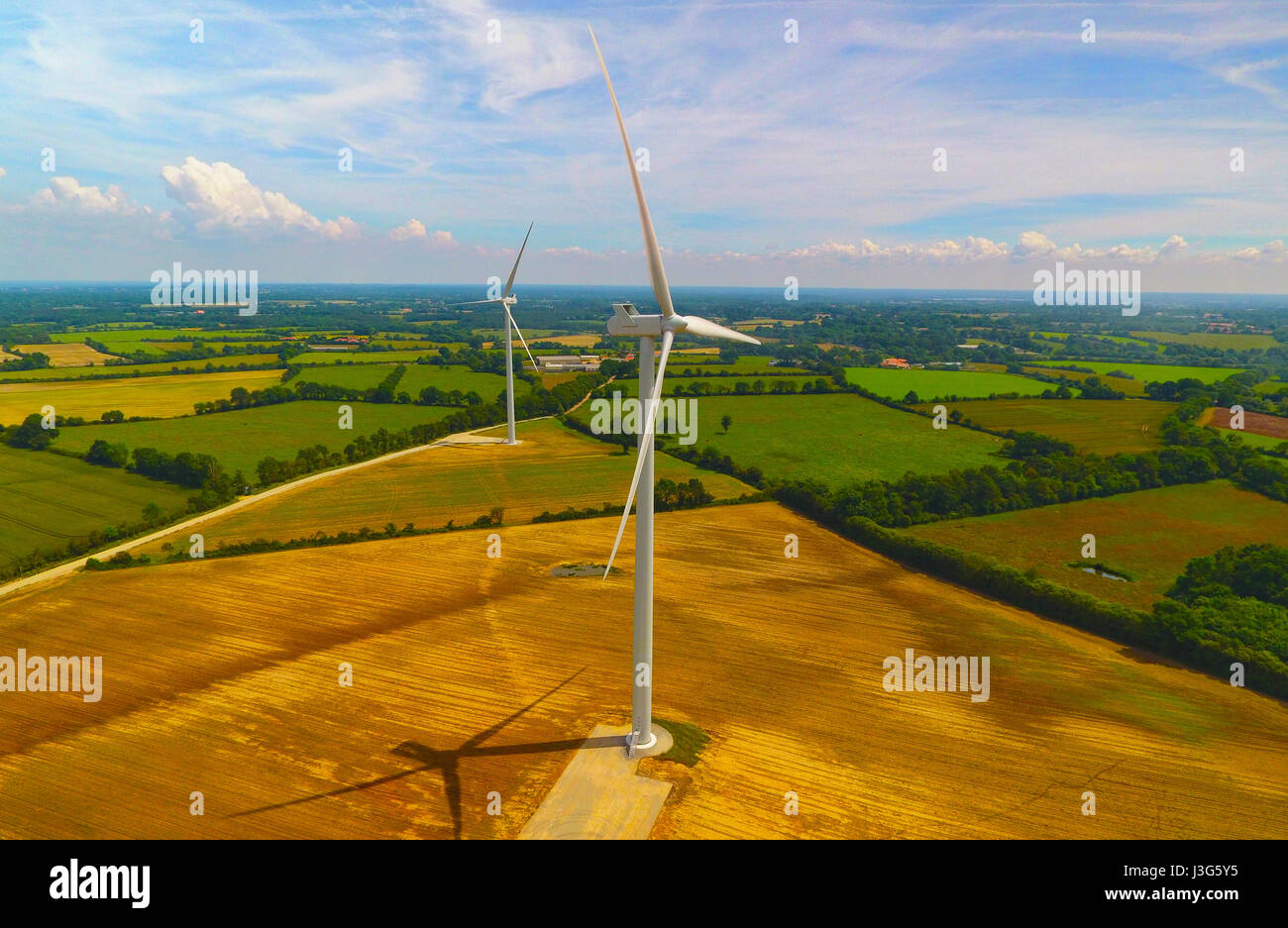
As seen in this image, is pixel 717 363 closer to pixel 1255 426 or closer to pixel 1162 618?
pixel 1255 426

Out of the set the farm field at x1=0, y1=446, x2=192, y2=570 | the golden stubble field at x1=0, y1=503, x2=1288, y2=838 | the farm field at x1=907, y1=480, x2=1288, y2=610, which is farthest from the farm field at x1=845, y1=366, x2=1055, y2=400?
the farm field at x1=0, y1=446, x2=192, y2=570

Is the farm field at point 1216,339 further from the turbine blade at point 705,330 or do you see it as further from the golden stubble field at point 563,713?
the turbine blade at point 705,330

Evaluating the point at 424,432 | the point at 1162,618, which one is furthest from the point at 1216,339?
the point at 424,432

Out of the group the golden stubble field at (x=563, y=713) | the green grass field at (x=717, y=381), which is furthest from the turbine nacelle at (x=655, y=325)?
the green grass field at (x=717, y=381)

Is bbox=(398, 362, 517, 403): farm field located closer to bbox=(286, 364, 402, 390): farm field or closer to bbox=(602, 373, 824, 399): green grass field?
bbox=(286, 364, 402, 390): farm field

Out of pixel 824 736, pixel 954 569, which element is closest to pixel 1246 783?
pixel 824 736

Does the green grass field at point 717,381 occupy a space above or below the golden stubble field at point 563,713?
above

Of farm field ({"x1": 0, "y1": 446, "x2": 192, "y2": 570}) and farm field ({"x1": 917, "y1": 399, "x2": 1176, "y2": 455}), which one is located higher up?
farm field ({"x1": 917, "y1": 399, "x2": 1176, "y2": 455})
